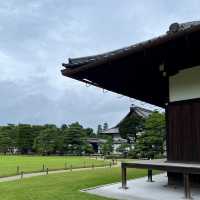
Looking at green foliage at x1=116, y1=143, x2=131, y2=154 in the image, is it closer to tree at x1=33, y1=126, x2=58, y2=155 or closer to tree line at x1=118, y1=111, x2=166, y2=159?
tree line at x1=118, y1=111, x2=166, y2=159

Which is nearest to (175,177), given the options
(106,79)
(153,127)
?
(106,79)

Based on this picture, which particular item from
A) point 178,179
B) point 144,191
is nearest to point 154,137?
point 178,179

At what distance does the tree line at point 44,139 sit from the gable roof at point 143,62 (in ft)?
110

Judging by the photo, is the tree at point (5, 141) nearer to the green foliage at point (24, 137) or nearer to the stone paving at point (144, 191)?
the green foliage at point (24, 137)

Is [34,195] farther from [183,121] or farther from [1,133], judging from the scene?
[1,133]

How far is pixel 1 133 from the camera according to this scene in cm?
5169

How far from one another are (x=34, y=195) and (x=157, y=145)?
21119 mm

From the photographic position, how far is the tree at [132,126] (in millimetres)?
34219

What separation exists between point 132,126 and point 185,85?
26.9 metres

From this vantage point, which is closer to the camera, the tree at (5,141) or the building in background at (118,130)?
the building in background at (118,130)

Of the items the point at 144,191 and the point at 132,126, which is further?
the point at 132,126

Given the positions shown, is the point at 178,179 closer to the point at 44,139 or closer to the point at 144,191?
the point at 144,191

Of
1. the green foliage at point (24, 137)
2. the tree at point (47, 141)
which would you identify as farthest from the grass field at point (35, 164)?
the green foliage at point (24, 137)

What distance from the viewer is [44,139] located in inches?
1766
